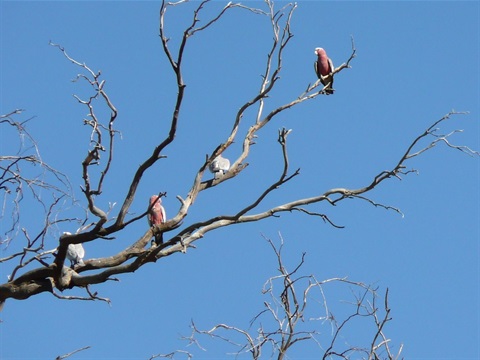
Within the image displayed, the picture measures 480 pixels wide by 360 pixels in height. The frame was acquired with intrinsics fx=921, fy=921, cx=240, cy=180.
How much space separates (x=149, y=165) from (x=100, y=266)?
0.65 m

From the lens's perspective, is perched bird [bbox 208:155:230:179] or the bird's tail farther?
perched bird [bbox 208:155:230:179]

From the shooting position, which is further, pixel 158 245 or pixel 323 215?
pixel 323 215

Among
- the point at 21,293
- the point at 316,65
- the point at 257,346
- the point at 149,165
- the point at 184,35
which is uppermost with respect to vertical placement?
the point at 316,65

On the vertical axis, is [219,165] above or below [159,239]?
above

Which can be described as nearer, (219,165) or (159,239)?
(159,239)

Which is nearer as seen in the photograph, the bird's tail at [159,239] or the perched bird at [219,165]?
the bird's tail at [159,239]

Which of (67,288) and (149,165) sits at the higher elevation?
(149,165)

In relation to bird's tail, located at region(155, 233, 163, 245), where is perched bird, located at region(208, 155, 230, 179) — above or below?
above

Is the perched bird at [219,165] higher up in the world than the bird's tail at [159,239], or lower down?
higher up

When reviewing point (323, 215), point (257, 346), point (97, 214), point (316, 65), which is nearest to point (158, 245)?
point (97, 214)

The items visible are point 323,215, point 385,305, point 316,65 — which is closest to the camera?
point 385,305

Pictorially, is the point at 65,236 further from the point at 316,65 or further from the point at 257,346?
the point at 316,65

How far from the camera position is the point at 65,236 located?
15.3 ft

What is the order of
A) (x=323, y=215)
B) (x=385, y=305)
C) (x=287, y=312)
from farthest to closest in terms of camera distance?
(x=323, y=215)
(x=287, y=312)
(x=385, y=305)
